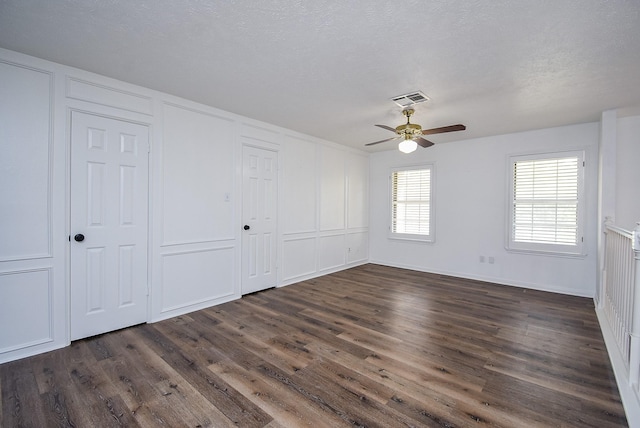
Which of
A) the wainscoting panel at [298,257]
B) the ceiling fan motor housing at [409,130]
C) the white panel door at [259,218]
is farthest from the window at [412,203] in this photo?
A: the white panel door at [259,218]

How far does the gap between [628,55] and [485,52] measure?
117 centimetres

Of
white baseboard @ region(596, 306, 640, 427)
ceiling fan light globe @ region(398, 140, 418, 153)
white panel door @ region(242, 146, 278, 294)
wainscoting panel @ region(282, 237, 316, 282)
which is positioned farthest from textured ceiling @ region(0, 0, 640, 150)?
white baseboard @ region(596, 306, 640, 427)

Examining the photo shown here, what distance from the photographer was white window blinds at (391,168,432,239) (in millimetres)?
5957

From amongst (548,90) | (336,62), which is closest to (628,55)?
(548,90)

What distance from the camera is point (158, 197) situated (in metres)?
3.37

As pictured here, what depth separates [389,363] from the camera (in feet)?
8.17

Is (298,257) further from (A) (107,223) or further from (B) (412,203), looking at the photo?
(A) (107,223)

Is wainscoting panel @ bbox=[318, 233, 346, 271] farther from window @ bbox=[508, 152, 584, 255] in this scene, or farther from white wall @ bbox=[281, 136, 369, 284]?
window @ bbox=[508, 152, 584, 255]

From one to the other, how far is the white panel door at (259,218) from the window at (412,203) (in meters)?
2.88

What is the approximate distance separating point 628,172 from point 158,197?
5.98 meters

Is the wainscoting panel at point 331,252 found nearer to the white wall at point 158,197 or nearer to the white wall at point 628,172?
the white wall at point 158,197

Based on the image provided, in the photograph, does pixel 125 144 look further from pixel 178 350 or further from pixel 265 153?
pixel 178 350

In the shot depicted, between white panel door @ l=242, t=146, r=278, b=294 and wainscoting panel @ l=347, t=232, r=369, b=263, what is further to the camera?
wainscoting panel @ l=347, t=232, r=369, b=263

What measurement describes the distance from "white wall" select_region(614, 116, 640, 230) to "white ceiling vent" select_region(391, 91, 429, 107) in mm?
2939
